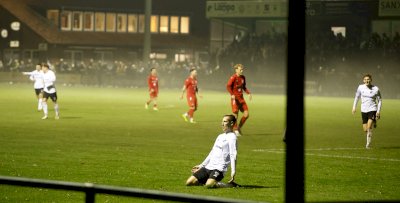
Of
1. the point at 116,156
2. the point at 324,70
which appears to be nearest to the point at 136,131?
the point at 116,156

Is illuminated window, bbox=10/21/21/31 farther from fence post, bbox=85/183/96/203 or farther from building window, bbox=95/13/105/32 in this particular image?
fence post, bbox=85/183/96/203

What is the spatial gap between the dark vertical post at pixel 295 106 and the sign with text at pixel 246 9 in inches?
2453

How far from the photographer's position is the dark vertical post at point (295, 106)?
5199 millimetres

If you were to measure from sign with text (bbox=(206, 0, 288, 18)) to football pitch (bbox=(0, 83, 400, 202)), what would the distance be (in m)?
30.9

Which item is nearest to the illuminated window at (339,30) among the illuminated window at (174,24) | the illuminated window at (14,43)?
the illuminated window at (174,24)

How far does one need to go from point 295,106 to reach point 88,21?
3398 inches

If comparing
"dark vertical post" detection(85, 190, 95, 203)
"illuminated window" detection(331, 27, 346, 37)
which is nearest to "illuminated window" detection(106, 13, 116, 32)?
"illuminated window" detection(331, 27, 346, 37)

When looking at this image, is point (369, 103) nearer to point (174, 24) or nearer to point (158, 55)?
point (158, 55)

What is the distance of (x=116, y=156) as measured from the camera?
1906 cm

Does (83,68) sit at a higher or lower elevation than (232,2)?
lower

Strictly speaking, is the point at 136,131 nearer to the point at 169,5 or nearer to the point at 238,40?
the point at 238,40

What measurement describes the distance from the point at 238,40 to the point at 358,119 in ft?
119

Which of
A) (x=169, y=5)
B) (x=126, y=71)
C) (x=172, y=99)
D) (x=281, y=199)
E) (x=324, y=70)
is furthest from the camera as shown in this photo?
(x=169, y=5)

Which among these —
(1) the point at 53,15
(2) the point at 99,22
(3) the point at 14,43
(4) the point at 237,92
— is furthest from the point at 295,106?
(2) the point at 99,22
